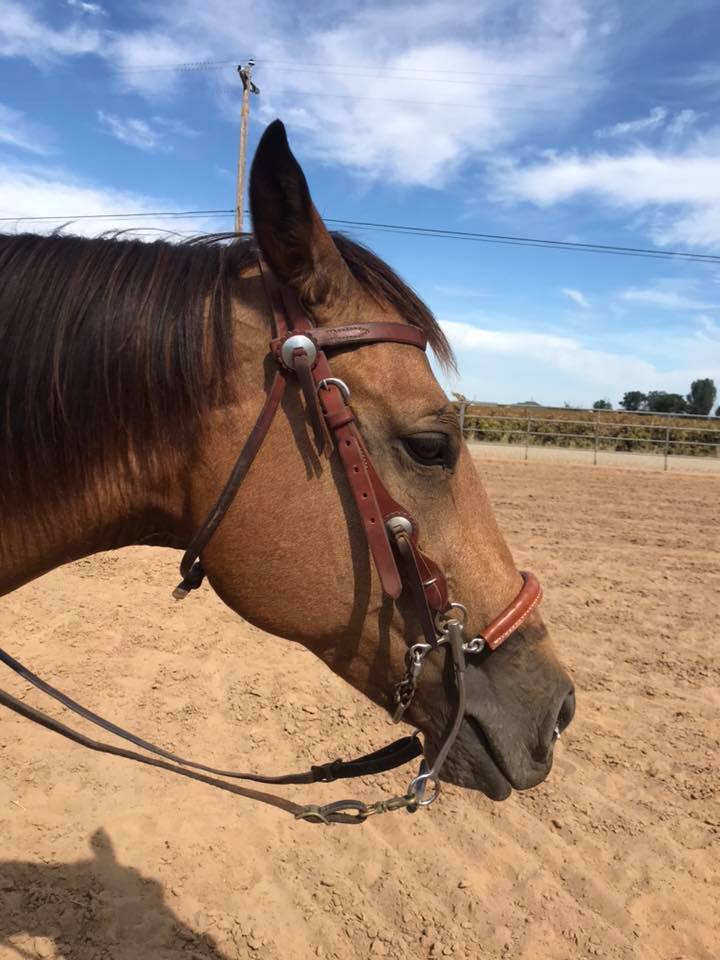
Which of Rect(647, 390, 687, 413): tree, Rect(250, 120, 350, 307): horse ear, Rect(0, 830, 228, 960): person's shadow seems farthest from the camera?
Rect(647, 390, 687, 413): tree

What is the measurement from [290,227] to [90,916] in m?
2.90

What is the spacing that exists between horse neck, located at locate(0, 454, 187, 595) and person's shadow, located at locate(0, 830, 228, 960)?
180 centimetres

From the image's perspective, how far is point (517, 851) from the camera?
3.29 m

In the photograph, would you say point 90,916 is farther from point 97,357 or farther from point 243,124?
point 243,124

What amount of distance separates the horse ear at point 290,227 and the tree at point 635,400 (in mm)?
79152

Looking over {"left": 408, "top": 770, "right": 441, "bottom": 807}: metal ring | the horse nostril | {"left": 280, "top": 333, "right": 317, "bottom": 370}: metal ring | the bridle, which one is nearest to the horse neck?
the bridle

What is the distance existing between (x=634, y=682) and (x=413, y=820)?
97.7 inches

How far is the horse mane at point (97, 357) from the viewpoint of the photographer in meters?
1.60

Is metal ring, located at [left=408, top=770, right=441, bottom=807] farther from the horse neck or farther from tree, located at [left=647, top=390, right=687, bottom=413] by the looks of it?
tree, located at [left=647, top=390, right=687, bottom=413]

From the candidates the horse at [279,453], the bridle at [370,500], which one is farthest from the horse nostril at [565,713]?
the bridle at [370,500]

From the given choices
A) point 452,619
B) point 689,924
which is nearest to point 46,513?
point 452,619

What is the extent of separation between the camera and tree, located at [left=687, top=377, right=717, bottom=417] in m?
75.8

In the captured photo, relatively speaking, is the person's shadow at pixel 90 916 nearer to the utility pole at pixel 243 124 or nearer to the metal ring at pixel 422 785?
the metal ring at pixel 422 785

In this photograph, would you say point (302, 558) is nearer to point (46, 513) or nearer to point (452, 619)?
point (452, 619)
